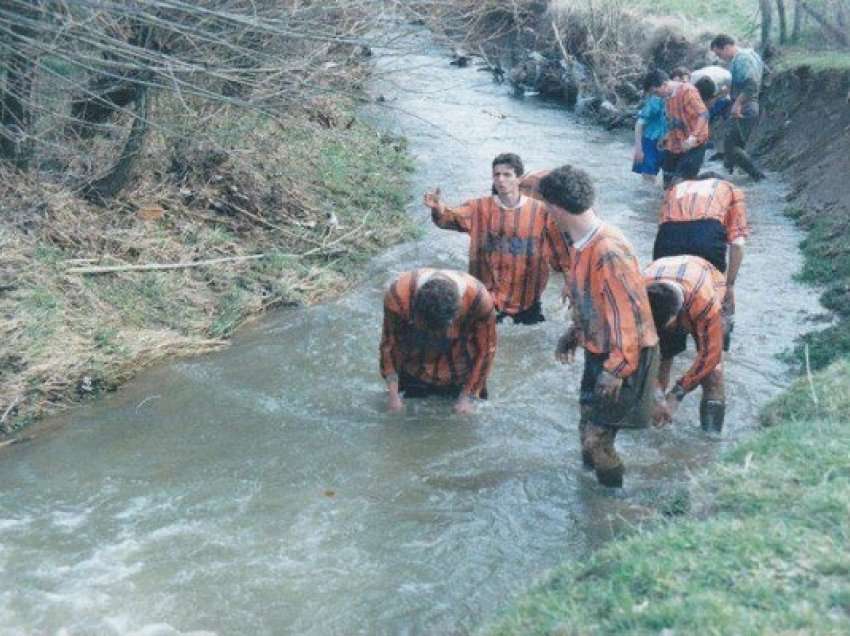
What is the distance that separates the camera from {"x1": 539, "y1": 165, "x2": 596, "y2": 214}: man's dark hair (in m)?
4.78

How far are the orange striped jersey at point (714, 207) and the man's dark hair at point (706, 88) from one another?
5435mm

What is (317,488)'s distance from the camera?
600cm

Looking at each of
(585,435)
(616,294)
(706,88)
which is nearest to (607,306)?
(616,294)

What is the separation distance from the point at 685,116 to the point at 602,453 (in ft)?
20.9

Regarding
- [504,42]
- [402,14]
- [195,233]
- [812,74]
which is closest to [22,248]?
[195,233]

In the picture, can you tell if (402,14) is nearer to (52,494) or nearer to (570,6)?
(52,494)

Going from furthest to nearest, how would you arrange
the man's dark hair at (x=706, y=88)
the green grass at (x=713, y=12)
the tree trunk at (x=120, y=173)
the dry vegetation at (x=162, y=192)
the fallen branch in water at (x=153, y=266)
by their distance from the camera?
the green grass at (x=713, y=12), the man's dark hair at (x=706, y=88), the tree trunk at (x=120, y=173), the fallen branch in water at (x=153, y=266), the dry vegetation at (x=162, y=192)

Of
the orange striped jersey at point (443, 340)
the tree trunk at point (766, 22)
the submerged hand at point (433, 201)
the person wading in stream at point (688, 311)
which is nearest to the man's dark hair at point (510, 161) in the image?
the submerged hand at point (433, 201)

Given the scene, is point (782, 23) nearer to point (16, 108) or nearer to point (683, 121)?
point (683, 121)

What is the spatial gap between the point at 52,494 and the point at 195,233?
413 cm

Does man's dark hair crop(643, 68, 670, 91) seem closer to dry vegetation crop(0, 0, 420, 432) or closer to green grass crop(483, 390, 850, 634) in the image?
dry vegetation crop(0, 0, 420, 432)

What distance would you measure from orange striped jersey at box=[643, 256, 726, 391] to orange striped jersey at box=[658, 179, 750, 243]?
107cm

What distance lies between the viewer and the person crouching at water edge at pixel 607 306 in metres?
4.80

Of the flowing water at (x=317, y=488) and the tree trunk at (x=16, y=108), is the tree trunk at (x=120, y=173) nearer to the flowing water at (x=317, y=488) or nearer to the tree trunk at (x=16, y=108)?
the tree trunk at (x=16, y=108)
